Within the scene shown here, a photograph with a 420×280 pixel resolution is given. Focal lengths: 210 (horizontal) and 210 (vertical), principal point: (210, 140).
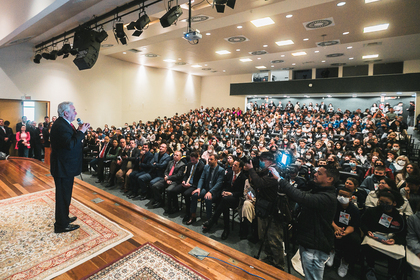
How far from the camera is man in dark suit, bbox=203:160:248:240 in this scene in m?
3.06

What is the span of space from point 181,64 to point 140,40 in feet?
16.4

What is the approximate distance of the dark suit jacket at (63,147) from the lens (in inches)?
87.0

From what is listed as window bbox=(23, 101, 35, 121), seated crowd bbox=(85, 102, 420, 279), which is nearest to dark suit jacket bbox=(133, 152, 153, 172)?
seated crowd bbox=(85, 102, 420, 279)

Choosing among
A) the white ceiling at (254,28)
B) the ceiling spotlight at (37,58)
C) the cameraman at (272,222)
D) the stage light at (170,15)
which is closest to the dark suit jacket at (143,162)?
the stage light at (170,15)

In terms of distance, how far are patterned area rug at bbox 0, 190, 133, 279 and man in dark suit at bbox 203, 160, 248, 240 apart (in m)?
1.21

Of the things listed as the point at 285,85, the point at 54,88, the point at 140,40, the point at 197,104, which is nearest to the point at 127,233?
the point at 140,40

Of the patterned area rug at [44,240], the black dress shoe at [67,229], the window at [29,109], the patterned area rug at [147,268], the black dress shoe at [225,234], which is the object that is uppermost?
the window at [29,109]

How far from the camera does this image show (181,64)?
12781mm

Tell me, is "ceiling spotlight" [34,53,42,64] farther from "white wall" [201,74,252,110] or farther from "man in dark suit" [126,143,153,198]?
"white wall" [201,74,252,110]

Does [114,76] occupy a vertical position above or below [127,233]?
above

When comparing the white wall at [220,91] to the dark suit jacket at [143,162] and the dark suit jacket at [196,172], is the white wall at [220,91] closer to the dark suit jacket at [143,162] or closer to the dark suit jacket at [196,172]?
the dark suit jacket at [143,162]

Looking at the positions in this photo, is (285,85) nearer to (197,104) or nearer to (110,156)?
(197,104)

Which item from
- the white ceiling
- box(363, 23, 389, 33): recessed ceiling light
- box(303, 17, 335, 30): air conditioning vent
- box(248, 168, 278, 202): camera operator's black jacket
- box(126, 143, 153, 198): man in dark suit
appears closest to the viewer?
box(248, 168, 278, 202): camera operator's black jacket

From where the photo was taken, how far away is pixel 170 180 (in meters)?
3.89
